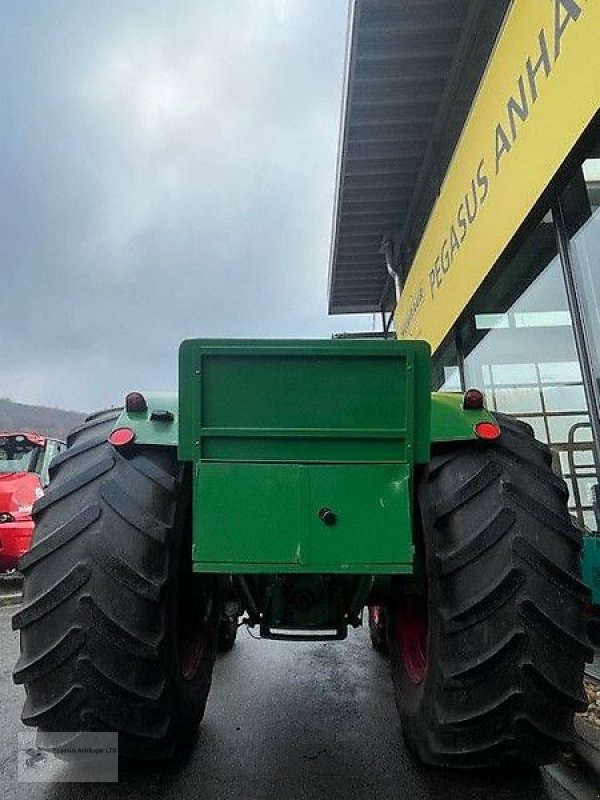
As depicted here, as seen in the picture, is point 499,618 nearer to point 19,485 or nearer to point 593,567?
point 593,567

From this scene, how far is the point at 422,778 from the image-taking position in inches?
91.4

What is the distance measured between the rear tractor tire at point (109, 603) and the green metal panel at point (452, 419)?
3.34 ft

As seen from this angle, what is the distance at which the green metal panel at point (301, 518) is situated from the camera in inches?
73.2

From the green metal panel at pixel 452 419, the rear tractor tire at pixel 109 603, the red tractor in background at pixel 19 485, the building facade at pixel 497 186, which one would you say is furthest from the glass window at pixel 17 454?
the green metal panel at pixel 452 419

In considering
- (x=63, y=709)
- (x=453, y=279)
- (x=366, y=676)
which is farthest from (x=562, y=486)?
(x=453, y=279)

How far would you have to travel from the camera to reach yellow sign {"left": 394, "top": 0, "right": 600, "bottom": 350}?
2895 mm

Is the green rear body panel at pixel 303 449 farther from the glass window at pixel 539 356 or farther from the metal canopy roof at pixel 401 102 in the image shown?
the metal canopy roof at pixel 401 102

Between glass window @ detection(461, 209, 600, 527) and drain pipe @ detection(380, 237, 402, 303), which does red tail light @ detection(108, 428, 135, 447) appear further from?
drain pipe @ detection(380, 237, 402, 303)

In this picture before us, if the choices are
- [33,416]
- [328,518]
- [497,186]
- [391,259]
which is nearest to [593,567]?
[328,518]

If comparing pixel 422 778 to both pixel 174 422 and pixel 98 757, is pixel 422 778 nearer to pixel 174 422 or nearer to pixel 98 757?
pixel 98 757

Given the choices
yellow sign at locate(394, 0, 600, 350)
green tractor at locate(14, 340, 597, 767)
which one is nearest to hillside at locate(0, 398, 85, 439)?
yellow sign at locate(394, 0, 600, 350)

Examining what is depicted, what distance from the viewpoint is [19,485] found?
7.70 metres

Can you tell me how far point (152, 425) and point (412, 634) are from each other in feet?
5.20

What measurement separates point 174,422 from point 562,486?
5.00ft
